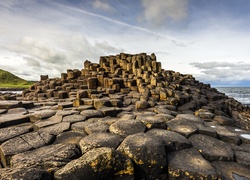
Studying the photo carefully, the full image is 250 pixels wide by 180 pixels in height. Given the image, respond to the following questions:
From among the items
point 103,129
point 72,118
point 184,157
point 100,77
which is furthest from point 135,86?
point 184,157

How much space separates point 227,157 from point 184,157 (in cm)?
88

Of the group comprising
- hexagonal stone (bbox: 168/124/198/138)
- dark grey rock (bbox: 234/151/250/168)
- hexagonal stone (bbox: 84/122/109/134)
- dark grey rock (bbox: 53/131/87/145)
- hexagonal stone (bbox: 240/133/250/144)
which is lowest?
dark grey rock (bbox: 234/151/250/168)

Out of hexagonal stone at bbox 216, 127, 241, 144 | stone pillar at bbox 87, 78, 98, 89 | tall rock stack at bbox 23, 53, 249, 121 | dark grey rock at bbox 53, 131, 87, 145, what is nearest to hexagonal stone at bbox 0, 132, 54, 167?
dark grey rock at bbox 53, 131, 87, 145

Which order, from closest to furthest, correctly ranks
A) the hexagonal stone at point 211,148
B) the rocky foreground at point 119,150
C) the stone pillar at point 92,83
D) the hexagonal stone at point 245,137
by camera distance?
the rocky foreground at point 119,150
the hexagonal stone at point 211,148
the hexagonal stone at point 245,137
the stone pillar at point 92,83

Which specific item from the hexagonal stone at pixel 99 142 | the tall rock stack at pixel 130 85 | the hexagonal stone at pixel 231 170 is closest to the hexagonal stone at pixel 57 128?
the hexagonal stone at pixel 99 142

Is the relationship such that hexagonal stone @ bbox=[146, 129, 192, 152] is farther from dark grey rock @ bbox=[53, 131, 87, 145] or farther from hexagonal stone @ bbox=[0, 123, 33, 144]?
hexagonal stone @ bbox=[0, 123, 33, 144]

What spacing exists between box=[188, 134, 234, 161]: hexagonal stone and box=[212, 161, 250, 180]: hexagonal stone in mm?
109

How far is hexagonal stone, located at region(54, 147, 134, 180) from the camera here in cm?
217

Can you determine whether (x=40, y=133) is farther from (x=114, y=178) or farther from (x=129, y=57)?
(x=129, y=57)

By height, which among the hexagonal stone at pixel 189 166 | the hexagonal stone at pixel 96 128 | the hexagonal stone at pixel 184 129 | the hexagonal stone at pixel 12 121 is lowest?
the hexagonal stone at pixel 189 166

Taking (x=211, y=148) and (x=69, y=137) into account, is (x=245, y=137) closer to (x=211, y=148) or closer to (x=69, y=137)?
(x=211, y=148)

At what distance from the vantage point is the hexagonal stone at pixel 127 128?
3.63 meters

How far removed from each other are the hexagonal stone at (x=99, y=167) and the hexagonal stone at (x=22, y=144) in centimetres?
127

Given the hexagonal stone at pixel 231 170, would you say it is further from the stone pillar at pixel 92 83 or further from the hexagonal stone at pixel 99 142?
the stone pillar at pixel 92 83
